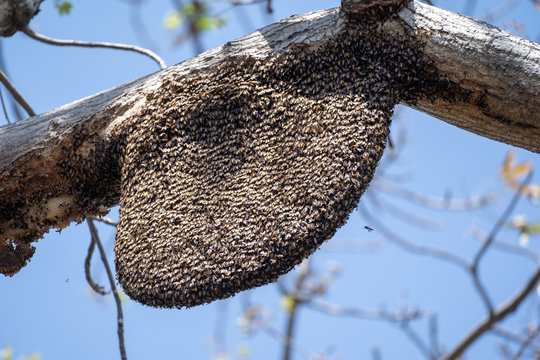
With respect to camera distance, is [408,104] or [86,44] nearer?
[408,104]

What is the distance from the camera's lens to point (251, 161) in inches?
123

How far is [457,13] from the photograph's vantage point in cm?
326

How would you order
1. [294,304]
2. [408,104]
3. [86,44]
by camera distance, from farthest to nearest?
[294,304], [86,44], [408,104]

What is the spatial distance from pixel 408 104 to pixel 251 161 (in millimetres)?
1032

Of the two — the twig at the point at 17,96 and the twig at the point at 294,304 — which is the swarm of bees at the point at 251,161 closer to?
the twig at the point at 17,96

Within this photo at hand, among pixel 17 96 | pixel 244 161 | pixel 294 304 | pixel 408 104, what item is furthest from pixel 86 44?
pixel 294 304

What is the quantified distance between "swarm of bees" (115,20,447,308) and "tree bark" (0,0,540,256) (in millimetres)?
90

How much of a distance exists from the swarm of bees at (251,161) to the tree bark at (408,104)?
90 millimetres

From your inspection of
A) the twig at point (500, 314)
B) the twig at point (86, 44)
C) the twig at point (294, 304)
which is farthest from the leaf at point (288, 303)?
the twig at point (86, 44)

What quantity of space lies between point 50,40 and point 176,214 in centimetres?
261

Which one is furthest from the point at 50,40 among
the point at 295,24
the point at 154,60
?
the point at 295,24

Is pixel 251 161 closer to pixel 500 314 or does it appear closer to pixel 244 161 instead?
pixel 244 161

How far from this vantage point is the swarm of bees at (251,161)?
9.34 feet

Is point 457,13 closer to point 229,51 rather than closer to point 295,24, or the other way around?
point 295,24
